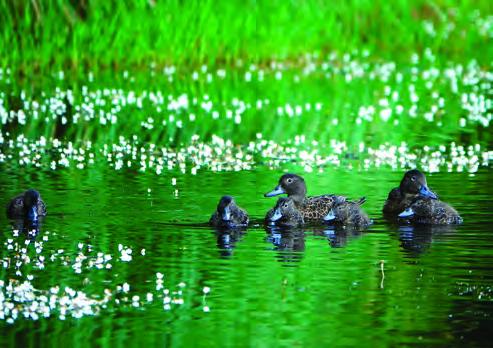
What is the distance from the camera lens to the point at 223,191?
65.8ft

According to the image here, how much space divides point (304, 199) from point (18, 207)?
12.3 feet

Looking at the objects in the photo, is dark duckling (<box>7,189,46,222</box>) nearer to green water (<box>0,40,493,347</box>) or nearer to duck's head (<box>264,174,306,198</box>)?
green water (<box>0,40,493,347</box>)

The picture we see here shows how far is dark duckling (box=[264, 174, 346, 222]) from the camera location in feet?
59.3

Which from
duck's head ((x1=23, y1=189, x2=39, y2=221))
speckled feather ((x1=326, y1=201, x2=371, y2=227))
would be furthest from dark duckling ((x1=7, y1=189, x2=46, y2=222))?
speckled feather ((x1=326, y1=201, x2=371, y2=227))

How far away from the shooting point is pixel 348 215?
1752 centimetres

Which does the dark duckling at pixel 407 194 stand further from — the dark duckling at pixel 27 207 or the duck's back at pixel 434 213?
the dark duckling at pixel 27 207

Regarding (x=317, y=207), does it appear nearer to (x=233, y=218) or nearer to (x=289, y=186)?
(x=289, y=186)

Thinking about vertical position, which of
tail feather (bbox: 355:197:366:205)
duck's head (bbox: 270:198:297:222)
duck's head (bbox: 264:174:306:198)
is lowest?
duck's head (bbox: 270:198:297:222)

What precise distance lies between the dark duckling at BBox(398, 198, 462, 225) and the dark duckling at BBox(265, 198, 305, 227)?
1.36 m

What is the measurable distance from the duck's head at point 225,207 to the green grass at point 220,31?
16954mm

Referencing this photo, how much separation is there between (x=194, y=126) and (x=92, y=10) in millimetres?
7960

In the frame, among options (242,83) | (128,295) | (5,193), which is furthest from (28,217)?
(242,83)

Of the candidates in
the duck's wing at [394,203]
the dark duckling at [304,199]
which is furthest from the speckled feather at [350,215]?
the duck's wing at [394,203]

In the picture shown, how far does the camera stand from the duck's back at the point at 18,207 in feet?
58.2
